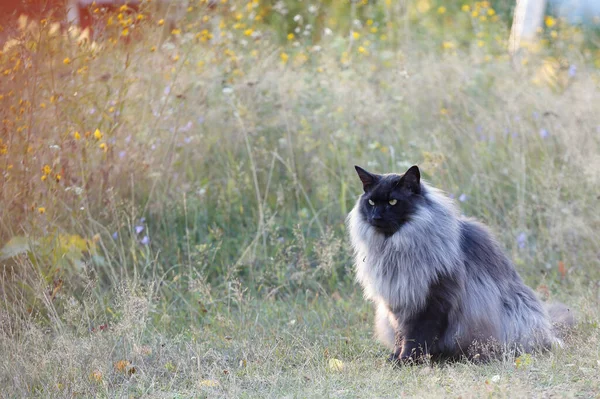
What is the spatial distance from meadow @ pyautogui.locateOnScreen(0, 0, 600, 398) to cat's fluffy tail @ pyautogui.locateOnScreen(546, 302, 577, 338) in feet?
0.34

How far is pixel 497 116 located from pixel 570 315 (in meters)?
2.89

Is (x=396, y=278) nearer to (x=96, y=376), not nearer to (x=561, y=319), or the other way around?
(x=561, y=319)

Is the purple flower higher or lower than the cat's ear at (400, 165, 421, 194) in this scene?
lower

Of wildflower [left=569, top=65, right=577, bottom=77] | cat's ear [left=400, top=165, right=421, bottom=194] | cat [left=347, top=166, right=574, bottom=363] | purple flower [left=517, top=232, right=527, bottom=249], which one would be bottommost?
purple flower [left=517, top=232, right=527, bottom=249]

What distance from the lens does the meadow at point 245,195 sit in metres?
4.23

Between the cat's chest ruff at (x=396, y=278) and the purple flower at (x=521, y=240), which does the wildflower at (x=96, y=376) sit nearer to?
the cat's chest ruff at (x=396, y=278)

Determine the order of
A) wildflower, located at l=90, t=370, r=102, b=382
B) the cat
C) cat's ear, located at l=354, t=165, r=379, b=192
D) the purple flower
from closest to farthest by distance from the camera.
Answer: wildflower, located at l=90, t=370, r=102, b=382
the cat
cat's ear, located at l=354, t=165, r=379, b=192
the purple flower

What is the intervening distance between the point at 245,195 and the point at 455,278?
279cm

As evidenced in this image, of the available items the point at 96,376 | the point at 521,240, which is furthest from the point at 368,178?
the point at 521,240

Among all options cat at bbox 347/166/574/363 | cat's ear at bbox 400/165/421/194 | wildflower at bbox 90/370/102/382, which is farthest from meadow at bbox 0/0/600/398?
cat's ear at bbox 400/165/421/194

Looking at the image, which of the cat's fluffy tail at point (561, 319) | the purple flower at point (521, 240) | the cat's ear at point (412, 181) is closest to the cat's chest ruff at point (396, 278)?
the cat's ear at point (412, 181)

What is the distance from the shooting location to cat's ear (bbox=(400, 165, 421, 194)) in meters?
4.33

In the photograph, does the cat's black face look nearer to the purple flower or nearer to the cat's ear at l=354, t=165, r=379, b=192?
the cat's ear at l=354, t=165, r=379, b=192

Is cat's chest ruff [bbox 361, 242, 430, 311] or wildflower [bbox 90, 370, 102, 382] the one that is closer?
wildflower [bbox 90, 370, 102, 382]
